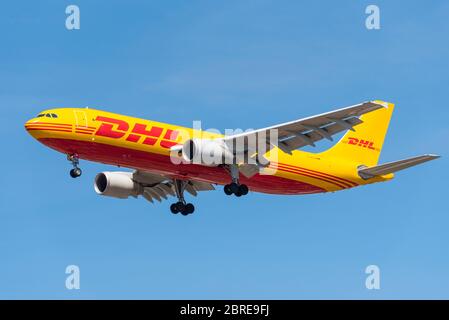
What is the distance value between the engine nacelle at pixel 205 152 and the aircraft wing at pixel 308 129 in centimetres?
72

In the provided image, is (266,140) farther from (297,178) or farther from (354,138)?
(354,138)

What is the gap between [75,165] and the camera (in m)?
55.9

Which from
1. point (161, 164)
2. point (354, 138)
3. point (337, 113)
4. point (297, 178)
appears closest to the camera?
point (337, 113)

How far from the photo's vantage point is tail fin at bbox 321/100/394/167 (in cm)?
6494

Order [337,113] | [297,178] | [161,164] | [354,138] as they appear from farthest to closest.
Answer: [354,138]
[297,178]
[161,164]
[337,113]

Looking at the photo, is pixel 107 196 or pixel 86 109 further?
pixel 107 196

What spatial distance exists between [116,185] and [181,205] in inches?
169

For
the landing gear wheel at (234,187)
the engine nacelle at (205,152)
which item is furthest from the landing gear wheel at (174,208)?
the engine nacelle at (205,152)

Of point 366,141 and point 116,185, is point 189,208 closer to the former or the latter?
point 116,185

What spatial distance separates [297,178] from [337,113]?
29.9 ft

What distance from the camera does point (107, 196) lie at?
63.9 metres

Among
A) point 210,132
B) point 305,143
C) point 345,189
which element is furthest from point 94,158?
point 345,189

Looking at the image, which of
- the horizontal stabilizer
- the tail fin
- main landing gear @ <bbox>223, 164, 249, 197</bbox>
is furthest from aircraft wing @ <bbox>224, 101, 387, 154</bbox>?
the tail fin

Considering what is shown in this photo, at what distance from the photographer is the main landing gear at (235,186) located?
5819cm
